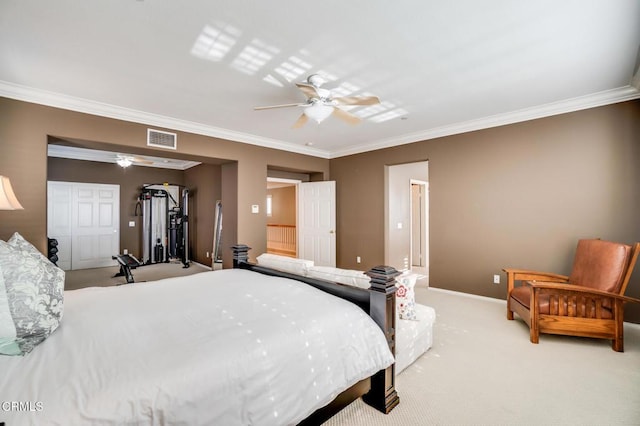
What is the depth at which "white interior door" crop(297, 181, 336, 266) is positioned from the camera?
20.2 ft

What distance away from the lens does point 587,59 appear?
271cm

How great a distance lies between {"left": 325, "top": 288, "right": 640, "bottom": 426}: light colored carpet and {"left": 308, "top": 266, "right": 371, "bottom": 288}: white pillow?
0.79 m

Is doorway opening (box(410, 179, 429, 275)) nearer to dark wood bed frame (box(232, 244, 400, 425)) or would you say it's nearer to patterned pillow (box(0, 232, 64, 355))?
dark wood bed frame (box(232, 244, 400, 425))

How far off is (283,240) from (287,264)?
786cm

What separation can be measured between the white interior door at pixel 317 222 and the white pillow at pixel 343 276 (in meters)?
3.65

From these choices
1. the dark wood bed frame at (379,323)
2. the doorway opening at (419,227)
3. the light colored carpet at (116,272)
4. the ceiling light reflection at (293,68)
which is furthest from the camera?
the doorway opening at (419,227)

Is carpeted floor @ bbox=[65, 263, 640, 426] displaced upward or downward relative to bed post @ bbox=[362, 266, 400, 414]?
downward

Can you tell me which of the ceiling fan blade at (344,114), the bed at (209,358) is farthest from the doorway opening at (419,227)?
the bed at (209,358)

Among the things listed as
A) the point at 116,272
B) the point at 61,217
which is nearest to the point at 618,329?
the point at 116,272

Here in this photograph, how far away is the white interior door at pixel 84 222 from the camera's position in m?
6.47

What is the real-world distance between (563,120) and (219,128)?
4.83 m

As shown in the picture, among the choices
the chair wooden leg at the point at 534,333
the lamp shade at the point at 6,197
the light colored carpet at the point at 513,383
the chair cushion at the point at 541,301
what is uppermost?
the lamp shade at the point at 6,197

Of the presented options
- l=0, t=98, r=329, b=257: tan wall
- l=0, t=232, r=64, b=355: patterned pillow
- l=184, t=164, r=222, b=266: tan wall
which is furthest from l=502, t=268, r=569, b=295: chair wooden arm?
l=184, t=164, r=222, b=266: tan wall

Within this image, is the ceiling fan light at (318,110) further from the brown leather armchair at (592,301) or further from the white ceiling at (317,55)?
the brown leather armchair at (592,301)
